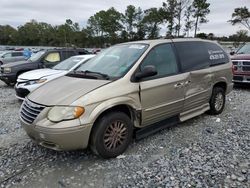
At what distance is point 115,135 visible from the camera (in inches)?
157

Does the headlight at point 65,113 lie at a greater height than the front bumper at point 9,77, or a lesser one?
greater

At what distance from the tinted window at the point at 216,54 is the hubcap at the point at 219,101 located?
77cm

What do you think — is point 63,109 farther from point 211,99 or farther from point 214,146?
Result: point 211,99

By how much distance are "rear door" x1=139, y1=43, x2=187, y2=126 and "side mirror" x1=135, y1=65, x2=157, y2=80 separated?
116 mm

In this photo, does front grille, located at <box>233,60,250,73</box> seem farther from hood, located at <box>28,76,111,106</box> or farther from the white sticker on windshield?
hood, located at <box>28,76,111,106</box>

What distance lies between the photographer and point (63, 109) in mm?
3541

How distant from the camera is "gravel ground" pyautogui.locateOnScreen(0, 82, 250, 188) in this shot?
3436 mm

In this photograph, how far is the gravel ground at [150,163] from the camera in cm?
344

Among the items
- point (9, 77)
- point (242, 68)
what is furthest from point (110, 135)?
point (9, 77)

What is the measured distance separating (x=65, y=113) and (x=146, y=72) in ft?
4.54

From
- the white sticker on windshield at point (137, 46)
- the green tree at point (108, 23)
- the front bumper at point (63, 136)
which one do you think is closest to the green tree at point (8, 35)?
the green tree at point (108, 23)

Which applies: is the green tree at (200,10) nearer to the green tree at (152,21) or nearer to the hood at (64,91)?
the green tree at (152,21)

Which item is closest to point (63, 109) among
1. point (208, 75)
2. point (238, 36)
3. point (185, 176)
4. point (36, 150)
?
point (36, 150)

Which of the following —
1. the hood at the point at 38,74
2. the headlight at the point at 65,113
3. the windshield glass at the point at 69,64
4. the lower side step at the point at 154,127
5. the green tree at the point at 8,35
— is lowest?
the lower side step at the point at 154,127
